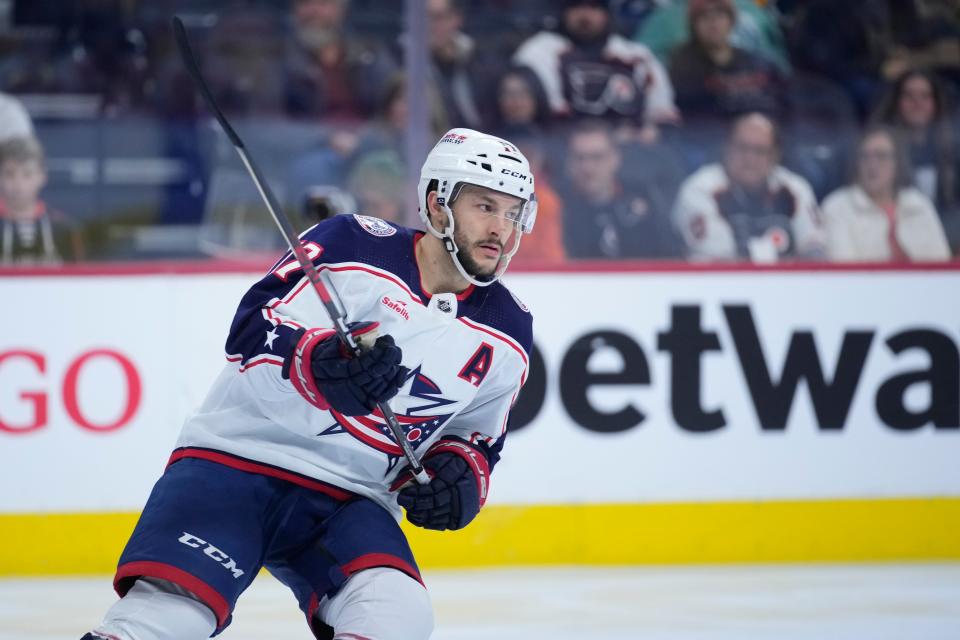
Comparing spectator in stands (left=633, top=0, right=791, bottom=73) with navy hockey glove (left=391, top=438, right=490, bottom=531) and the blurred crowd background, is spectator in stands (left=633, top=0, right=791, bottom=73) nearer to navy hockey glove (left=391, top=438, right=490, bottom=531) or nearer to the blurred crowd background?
the blurred crowd background

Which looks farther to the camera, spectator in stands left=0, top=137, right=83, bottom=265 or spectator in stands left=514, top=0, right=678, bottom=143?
spectator in stands left=514, top=0, right=678, bottom=143

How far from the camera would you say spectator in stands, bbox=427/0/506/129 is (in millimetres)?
4867

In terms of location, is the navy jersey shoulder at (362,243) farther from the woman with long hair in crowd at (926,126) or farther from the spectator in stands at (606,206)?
the woman with long hair in crowd at (926,126)

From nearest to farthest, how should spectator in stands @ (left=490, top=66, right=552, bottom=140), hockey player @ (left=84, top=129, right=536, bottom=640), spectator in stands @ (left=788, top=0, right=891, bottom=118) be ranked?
hockey player @ (left=84, top=129, right=536, bottom=640), spectator in stands @ (left=490, top=66, right=552, bottom=140), spectator in stands @ (left=788, top=0, right=891, bottom=118)

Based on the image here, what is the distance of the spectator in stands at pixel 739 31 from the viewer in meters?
5.02

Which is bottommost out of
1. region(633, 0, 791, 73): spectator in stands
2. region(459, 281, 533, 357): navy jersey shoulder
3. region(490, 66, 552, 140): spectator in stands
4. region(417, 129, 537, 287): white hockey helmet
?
region(490, 66, 552, 140): spectator in stands

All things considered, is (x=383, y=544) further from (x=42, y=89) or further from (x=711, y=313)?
(x=42, y=89)

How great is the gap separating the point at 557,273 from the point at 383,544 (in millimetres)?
2268

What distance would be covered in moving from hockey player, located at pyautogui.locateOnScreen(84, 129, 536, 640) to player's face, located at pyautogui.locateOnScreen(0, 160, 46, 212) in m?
2.24

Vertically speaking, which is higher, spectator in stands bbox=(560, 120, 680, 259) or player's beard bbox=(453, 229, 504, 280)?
player's beard bbox=(453, 229, 504, 280)

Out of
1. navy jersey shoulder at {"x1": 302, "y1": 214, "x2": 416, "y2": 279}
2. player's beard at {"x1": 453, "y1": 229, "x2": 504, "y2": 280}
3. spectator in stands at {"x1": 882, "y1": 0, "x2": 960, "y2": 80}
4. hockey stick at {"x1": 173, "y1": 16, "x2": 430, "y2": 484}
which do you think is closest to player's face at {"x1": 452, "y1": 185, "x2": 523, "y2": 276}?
player's beard at {"x1": 453, "y1": 229, "x2": 504, "y2": 280}

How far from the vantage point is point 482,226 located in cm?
259

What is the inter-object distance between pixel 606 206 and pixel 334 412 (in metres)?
2.43

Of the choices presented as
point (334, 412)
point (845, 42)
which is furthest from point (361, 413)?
point (845, 42)
